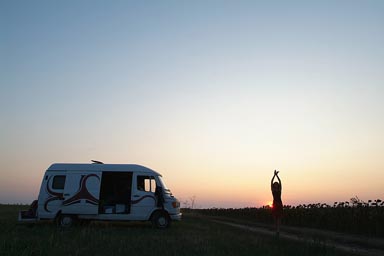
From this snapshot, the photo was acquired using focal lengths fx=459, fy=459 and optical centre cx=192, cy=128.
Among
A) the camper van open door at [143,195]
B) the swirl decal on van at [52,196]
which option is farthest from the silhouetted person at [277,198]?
the swirl decal on van at [52,196]

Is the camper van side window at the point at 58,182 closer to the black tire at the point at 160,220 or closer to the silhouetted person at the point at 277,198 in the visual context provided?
the black tire at the point at 160,220

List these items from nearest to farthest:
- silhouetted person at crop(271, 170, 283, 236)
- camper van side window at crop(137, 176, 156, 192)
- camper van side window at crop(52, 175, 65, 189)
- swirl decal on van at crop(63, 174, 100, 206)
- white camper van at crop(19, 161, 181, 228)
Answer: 1. silhouetted person at crop(271, 170, 283, 236)
2. white camper van at crop(19, 161, 181, 228)
3. swirl decal on van at crop(63, 174, 100, 206)
4. camper van side window at crop(137, 176, 156, 192)
5. camper van side window at crop(52, 175, 65, 189)

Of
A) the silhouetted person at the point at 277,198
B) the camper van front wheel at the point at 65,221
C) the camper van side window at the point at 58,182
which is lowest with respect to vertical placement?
the camper van front wheel at the point at 65,221

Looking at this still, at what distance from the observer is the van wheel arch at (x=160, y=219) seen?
21.3m

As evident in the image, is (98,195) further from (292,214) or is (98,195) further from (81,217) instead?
(292,214)

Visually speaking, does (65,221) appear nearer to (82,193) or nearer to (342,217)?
(82,193)

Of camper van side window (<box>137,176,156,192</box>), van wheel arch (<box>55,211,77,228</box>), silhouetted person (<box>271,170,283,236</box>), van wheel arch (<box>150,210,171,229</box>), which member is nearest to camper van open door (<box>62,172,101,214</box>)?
van wheel arch (<box>55,211,77,228</box>)

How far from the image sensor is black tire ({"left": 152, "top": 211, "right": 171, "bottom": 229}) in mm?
21266

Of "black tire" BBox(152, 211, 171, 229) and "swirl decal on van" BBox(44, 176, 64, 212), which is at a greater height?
"swirl decal on van" BBox(44, 176, 64, 212)

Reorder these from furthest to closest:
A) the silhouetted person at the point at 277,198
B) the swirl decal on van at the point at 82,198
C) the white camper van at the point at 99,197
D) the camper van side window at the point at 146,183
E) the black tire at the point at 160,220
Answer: the camper van side window at the point at 146,183
the swirl decal on van at the point at 82,198
the white camper van at the point at 99,197
the black tire at the point at 160,220
the silhouetted person at the point at 277,198

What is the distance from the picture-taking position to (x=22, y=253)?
408 inches

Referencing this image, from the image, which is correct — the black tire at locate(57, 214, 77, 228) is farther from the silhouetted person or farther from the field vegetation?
the field vegetation

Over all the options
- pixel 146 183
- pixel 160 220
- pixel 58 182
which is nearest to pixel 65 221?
pixel 58 182

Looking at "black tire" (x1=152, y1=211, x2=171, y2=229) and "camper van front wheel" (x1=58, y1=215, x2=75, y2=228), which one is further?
"camper van front wheel" (x1=58, y1=215, x2=75, y2=228)
